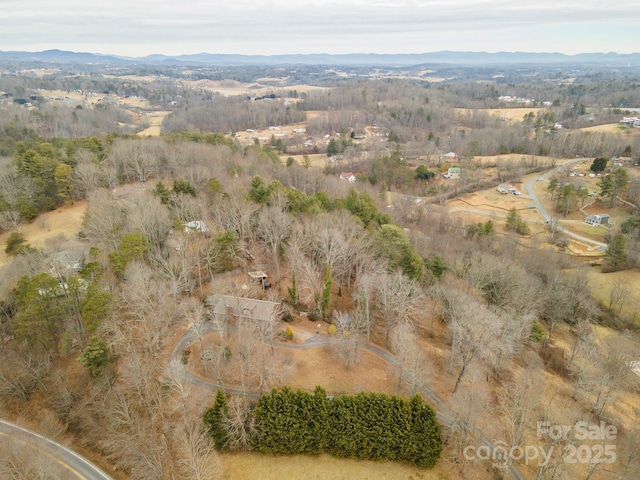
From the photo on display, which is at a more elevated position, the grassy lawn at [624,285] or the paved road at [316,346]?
the paved road at [316,346]

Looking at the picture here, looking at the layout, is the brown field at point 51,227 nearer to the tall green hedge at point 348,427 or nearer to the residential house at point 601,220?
the tall green hedge at point 348,427

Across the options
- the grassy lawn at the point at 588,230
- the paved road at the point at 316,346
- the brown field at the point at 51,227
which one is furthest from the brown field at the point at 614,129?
the brown field at the point at 51,227

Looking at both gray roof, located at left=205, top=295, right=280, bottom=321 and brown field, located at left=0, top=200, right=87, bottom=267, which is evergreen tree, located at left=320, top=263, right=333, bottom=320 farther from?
brown field, located at left=0, top=200, right=87, bottom=267

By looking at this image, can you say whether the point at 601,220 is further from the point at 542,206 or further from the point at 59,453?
the point at 59,453

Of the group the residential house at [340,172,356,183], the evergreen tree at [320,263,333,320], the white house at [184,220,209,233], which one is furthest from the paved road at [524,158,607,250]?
the white house at [184,220,209,233]

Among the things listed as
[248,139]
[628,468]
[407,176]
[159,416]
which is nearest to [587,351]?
[628,468]

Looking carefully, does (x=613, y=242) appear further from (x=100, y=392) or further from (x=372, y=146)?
(x=372, y=146)
